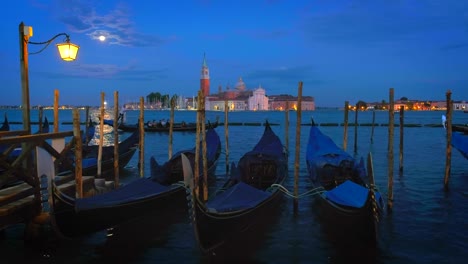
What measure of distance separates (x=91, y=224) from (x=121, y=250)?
0.58 metres

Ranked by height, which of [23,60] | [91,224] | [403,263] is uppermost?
[23,60]

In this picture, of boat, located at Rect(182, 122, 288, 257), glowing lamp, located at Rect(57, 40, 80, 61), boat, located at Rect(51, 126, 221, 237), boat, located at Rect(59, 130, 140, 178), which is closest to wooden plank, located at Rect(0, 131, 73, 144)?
boat, located at Rect(51, 126, 221, 237)

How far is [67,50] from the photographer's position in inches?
232

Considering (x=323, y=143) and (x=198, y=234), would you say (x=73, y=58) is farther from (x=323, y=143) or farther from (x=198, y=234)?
(x=323, y=143)

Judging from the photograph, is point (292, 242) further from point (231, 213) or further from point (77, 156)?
point (77, 156)

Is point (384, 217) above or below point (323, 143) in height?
below

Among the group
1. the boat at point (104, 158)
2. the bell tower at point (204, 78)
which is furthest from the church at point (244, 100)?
the boat at point (104, 158)

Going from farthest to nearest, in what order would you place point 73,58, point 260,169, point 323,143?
point 323,143 → point 260,169 → point 73,58

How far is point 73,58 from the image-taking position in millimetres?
5992

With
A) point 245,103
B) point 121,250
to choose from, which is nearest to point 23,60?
point 121,250

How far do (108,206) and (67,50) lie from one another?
7.97 feet

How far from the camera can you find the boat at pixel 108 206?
502cm

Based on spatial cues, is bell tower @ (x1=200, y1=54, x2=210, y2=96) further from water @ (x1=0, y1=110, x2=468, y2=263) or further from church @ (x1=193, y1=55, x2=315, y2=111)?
water @ (x1=0, y1=110, x2=468, y2=263)

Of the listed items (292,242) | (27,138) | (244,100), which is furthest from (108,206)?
(244,100)
